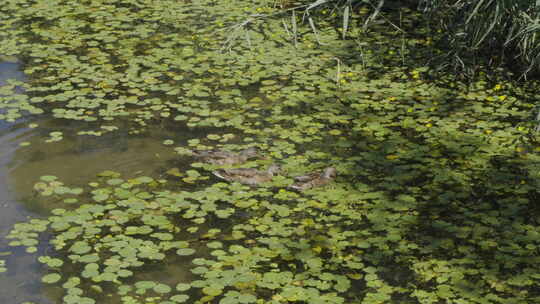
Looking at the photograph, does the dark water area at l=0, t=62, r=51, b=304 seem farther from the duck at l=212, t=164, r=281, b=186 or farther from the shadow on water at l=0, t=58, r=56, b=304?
the duck at l=212, t=164, r=281, b=186

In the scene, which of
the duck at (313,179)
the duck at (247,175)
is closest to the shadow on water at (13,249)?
the duck at (247,175)

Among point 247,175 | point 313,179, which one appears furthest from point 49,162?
point 313,179

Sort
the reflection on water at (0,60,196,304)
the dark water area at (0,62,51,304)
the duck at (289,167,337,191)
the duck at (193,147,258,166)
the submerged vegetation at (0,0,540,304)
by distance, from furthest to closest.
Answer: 1. the duck at (193,147,258,166)
2. the duck at (289,167,337,191)
3. the reflection on water at (0,60,196,304)
4. the submerged vegetation at (0,0,540,304)
5. the dark water area at (0,62,51,304)

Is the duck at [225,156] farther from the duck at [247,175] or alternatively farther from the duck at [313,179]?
the duck at [313,179]

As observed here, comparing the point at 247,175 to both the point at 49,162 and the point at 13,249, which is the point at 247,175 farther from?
the point at 13,249

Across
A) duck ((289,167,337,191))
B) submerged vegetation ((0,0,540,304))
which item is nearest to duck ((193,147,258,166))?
submerged vegetation ((0,0,540,304))

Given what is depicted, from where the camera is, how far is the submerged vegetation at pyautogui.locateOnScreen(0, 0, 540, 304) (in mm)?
3844

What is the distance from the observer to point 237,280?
3.76m

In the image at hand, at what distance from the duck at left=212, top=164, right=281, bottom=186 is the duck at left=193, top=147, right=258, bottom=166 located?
0.16m

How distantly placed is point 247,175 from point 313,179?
16.8 inches

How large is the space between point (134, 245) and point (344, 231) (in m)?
1.18

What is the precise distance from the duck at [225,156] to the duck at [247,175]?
0.16 m

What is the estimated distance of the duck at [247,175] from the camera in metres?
4.80

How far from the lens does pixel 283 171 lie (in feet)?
16.2
